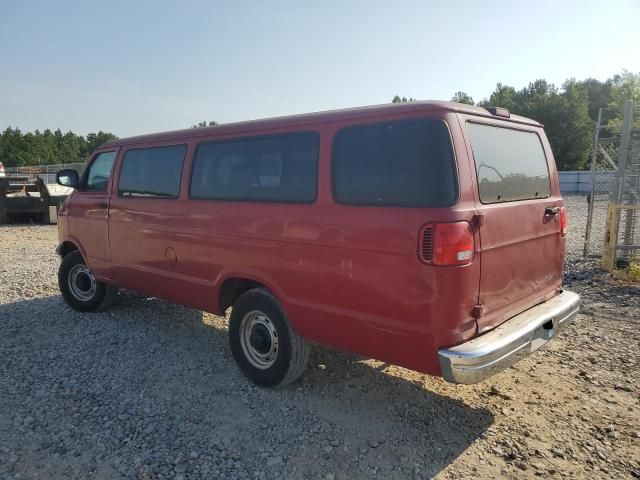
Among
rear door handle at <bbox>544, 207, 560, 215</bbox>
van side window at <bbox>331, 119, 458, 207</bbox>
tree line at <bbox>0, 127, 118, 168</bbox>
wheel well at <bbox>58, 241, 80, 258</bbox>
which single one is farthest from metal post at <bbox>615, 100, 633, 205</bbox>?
tree line at <bbox>0, 127, 118, 168</bbox>

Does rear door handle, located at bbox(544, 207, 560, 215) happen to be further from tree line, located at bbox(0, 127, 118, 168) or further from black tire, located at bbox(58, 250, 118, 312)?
tree line, located at bbox(0, 127, 118, 168)

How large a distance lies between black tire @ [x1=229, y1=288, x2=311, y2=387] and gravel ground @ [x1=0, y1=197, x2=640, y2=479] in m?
0.16

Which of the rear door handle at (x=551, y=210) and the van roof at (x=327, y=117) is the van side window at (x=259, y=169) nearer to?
the van roof at (x=327, y=117)

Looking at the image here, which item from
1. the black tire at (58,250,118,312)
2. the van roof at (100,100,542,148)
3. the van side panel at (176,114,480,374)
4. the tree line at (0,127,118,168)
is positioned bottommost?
the black tire at (58,250,118,312)

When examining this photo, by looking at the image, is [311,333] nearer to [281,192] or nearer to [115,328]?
[281,192]

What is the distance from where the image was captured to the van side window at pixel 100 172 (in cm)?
557

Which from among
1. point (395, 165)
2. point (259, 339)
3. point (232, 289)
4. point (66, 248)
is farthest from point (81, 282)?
point (395, 165)

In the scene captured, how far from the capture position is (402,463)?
3020mm

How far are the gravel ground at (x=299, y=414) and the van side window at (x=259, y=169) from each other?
163 cm

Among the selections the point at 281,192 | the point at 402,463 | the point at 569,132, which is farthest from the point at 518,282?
the point at 569,132

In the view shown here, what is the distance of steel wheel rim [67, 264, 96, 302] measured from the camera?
612cm

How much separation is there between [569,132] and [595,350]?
52.7 m

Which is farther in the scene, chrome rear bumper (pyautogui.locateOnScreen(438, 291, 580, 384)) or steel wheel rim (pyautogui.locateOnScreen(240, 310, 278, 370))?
steel wheel rim (pyautogui.locateOnScreen(240, 310, 278, 370))

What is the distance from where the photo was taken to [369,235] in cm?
308
